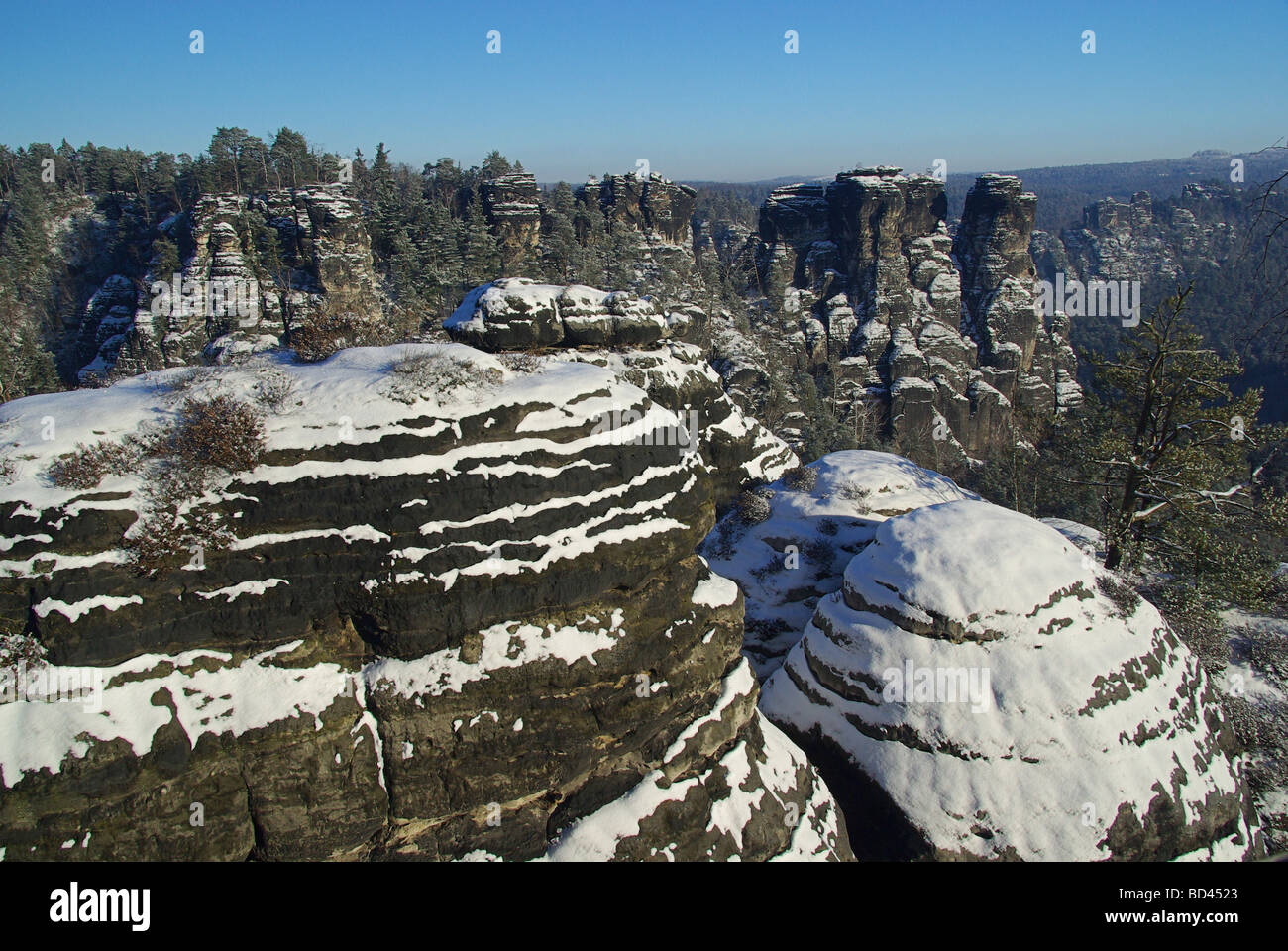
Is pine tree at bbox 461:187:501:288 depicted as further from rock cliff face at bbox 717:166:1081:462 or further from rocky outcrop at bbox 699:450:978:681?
rocky outcrop at bbox 699:450:978:681

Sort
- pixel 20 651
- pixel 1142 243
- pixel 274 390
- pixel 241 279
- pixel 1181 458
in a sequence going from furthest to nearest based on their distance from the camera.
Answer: pixel 1142 243
pixel 241 279
pixel 1181 458
pixel 274 390
pixel 20 651

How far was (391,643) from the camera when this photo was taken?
1183 centimetres

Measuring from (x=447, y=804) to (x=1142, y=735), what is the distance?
16843mm

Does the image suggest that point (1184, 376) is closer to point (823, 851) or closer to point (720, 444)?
point (720, 444)

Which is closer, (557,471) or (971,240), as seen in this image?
(557,471)

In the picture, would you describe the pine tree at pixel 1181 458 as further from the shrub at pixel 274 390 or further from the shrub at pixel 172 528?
the shrub at pixel 172 528

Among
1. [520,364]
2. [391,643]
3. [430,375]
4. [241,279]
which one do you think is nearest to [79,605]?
[391,643]

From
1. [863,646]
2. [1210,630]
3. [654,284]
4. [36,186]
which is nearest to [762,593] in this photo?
[863,646]

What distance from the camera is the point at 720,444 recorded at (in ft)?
107

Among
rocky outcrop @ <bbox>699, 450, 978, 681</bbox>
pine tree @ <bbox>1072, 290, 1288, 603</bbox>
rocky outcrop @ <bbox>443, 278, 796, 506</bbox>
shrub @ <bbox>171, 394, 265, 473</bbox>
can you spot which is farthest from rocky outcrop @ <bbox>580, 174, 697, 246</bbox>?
shrub @ <bbox>171, 394, 265, 473</bbox>

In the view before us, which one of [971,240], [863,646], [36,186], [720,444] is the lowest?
[863,646]

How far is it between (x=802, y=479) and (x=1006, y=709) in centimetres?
1522

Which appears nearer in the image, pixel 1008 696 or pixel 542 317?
pixel 1008 696

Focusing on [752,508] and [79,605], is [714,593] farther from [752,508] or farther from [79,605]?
[752,508]
